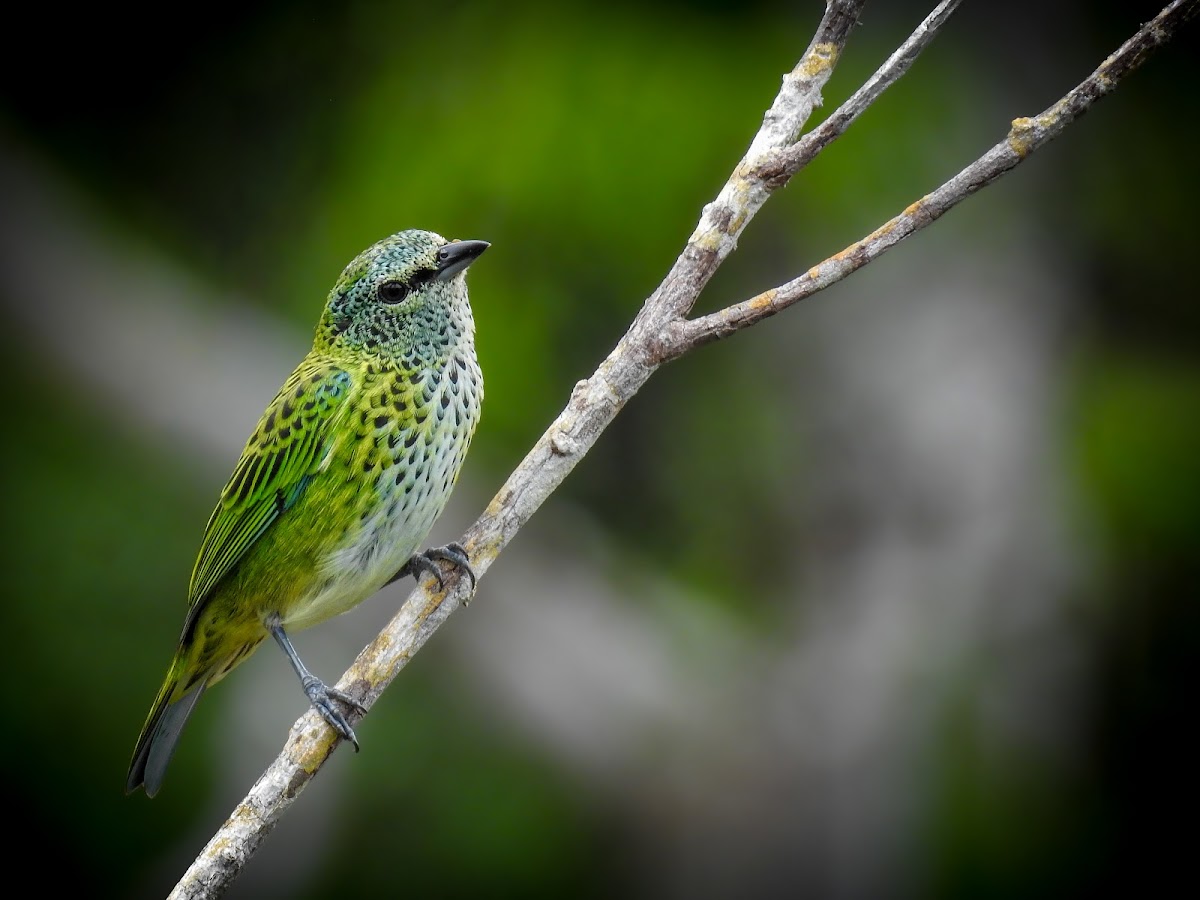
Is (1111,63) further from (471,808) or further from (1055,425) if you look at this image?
(471,808)

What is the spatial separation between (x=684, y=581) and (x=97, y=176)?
15.7ft

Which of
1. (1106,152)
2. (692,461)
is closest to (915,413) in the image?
(692,461)

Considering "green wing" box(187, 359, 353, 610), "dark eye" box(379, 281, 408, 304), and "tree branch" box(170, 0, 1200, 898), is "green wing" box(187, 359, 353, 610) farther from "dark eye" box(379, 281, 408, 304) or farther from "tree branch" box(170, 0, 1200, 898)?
"tree branch" box(170, 0, 1200, 898)

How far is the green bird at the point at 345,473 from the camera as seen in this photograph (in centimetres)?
356

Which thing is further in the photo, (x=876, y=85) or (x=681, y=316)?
(x=681, y=316)

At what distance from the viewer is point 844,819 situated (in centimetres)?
788

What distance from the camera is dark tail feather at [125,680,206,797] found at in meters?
3.72

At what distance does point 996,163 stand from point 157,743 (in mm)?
2626

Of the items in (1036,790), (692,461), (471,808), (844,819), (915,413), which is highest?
(915,413)

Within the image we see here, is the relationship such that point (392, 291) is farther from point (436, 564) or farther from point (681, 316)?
point (681, 316)

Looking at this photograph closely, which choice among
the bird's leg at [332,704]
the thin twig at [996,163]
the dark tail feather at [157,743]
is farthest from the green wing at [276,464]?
the thin twig at [996,163]

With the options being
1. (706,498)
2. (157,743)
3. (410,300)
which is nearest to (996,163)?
(410,300)

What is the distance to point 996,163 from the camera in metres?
2.67

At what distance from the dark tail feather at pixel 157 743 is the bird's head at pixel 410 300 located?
1.10 metres
